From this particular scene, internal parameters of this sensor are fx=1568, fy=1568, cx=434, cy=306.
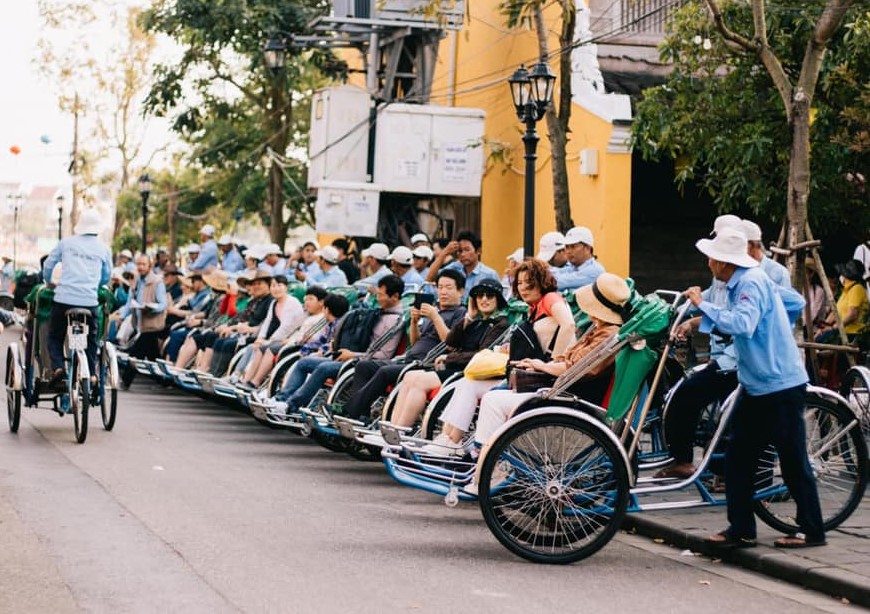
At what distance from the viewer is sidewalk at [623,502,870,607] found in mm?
8125

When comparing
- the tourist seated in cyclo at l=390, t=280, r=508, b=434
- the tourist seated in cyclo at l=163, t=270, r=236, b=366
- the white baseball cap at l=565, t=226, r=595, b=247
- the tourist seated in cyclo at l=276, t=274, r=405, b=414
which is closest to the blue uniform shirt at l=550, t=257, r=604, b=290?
the white baseball cap at l=565, t=226, r=595, b=247

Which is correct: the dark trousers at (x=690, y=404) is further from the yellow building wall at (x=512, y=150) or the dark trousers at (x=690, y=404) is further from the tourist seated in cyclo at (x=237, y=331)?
the yellow building wall at (x=512, y=150)

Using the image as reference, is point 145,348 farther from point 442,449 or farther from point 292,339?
point 442,449

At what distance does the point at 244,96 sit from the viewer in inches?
1645

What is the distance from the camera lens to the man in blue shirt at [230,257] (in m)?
24.9

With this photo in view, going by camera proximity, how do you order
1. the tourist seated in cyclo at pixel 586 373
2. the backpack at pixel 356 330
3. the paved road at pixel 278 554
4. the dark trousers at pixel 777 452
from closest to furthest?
the paved road at pixel 278 554 → the dark trousers at pixel 777 452 → the tourist seated in cyclo at pixel 586 373 → the backpack at pixel 356 330

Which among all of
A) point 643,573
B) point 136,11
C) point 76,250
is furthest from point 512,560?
point 136,11

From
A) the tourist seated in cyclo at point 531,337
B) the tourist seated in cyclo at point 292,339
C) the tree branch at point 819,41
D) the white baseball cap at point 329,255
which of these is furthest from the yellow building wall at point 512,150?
the tourist seated in cyclo at point 531,337

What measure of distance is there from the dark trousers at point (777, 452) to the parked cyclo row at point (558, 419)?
210 millimetres

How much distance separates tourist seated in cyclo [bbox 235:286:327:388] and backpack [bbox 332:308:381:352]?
3.85 feet

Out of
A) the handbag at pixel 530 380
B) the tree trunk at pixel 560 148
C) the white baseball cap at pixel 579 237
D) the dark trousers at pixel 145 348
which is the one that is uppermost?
the tree trunk at pixel 560 148

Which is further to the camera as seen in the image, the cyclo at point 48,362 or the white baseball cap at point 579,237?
the cyclo at point 48,362

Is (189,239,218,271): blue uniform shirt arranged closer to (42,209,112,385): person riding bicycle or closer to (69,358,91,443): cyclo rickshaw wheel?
(42,209,112,385): person riding bicycle

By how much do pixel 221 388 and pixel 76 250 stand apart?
3.20 meters
